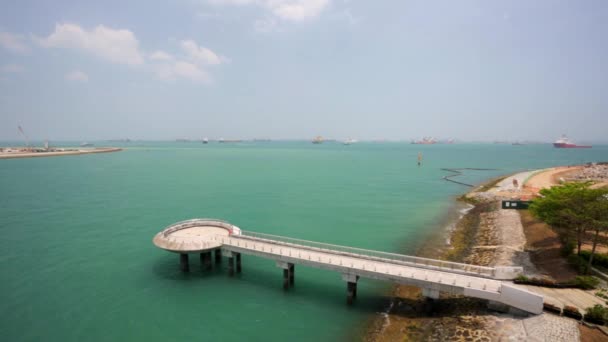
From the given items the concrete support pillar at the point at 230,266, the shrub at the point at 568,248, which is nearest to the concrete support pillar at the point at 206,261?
the concrete support pillar at the point at 230,266

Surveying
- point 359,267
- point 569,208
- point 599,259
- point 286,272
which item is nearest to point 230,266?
point 286,272

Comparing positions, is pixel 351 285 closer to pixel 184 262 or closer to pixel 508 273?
pixel 508 273

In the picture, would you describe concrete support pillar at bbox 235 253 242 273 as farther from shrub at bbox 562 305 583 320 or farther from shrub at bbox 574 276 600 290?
shrub at bbox 574 276 600 290

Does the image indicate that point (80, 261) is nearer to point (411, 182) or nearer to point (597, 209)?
point (597, 209)

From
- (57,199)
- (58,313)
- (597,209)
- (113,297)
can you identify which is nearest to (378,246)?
(597,209)

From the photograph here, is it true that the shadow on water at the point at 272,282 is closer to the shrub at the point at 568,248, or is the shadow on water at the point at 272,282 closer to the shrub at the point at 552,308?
the shrub at the point at 552,308

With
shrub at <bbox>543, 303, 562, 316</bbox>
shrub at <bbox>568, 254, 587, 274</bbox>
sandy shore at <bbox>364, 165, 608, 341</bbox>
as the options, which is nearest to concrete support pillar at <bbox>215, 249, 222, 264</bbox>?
sandy shore at <bbox>364, 165, 608, 341</bbox>
